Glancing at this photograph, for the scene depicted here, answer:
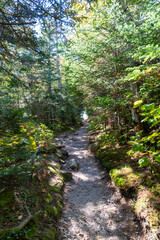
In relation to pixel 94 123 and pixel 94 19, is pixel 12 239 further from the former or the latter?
pixel 94 19

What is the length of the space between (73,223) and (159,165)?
3685mm

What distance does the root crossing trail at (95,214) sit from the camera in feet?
12.1

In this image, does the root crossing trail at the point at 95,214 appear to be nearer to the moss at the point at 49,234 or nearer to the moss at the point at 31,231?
the moss at the point at 49,234

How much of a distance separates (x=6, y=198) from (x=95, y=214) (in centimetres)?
305

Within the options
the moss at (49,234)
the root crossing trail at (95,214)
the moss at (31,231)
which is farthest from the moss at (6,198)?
the root crossing trail at (95,214)

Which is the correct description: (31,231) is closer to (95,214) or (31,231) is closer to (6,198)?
(6,198)

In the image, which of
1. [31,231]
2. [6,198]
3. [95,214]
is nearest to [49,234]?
[31,231]

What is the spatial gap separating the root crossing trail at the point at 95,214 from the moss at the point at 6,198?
1748 millimetres

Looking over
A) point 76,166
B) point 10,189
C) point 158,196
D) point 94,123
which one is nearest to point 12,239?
point 10,189

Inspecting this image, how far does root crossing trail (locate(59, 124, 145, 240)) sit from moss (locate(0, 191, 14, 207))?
175 cm

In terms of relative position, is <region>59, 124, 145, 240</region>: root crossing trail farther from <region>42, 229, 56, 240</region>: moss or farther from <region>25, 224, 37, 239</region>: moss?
<region>25, 224, 37, 239</region>: moss

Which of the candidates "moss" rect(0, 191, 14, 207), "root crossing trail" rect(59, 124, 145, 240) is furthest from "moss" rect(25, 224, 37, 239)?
"root crossing trail" rect(59, 124, 145, 240)

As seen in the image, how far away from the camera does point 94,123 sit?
8.71 m

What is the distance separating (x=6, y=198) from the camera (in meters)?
3.39
